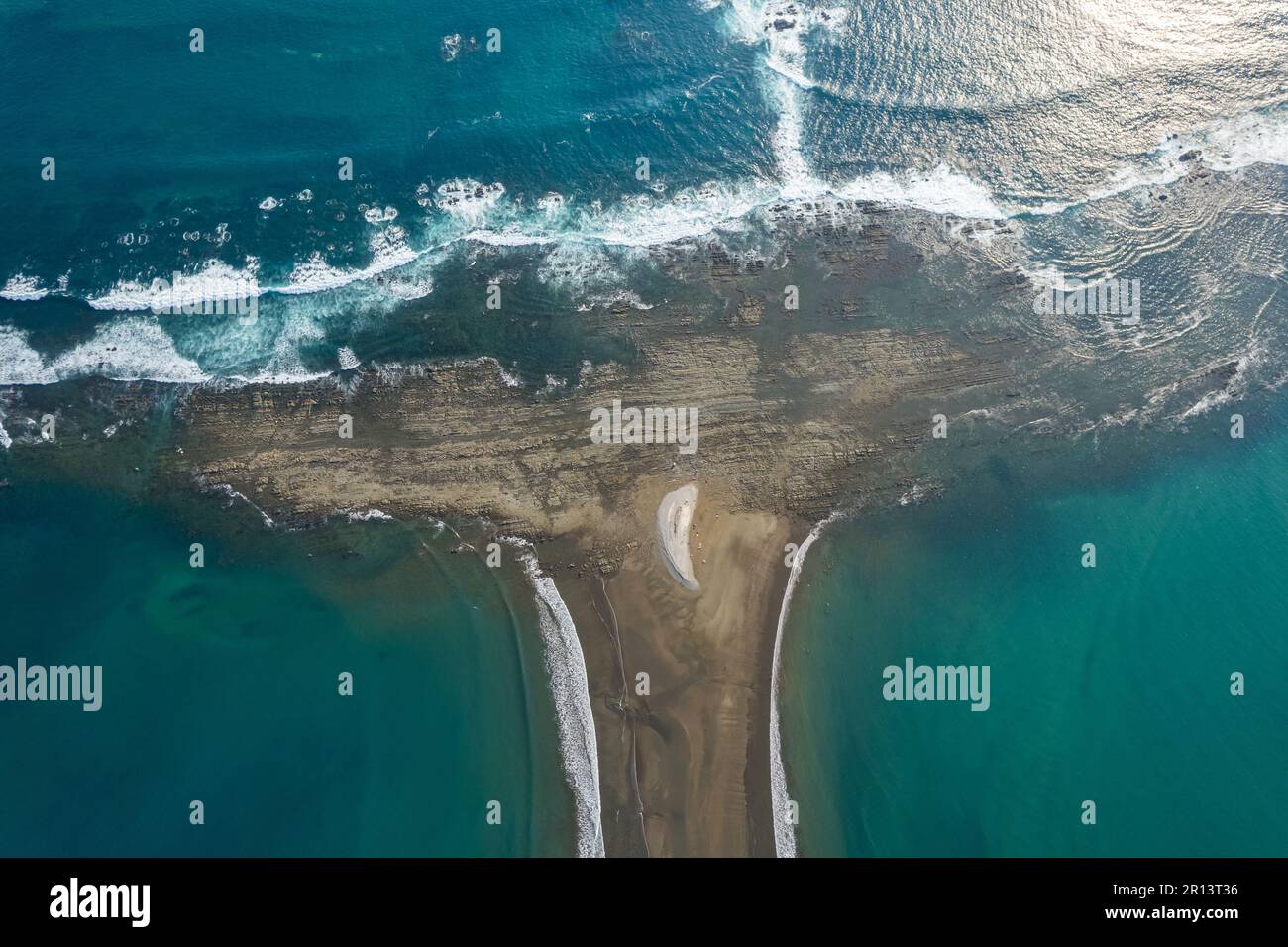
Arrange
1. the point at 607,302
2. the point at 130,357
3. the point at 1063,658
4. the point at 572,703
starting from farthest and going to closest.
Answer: the point at 607,302, the point at 130,357, the point at 1063,658, the point at 572,703

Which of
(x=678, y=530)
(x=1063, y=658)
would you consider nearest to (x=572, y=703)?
(x=678, y=530)

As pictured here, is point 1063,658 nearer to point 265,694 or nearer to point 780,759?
point 780,759

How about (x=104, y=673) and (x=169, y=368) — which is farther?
(x=169, y=368)

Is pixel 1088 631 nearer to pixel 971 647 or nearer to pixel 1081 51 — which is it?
pixel 971 647

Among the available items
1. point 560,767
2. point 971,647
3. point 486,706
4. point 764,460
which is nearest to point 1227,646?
point 971,647

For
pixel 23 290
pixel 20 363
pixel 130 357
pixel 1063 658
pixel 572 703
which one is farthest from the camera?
pixel 23 290
